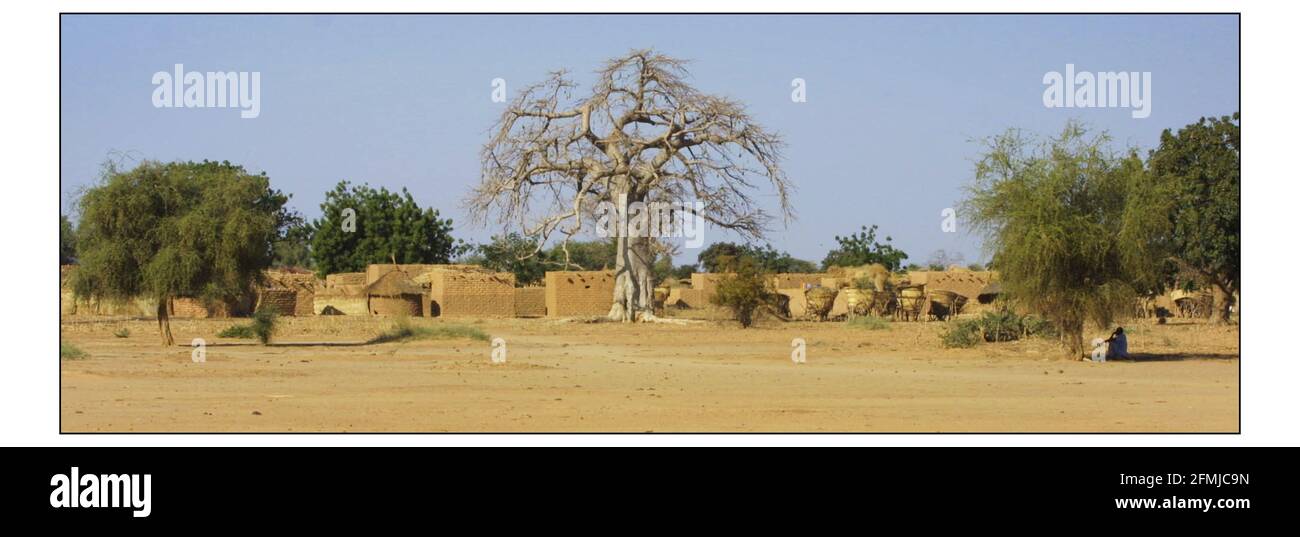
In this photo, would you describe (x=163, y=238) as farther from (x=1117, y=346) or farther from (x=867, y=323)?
(x=867, y=323)

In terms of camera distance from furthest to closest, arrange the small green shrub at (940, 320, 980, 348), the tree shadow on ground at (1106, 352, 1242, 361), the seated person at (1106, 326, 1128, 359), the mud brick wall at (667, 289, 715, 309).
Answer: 1. the mud brick wall at (667, 289, 715, 309)
2. the small green shrub at (940, 320, 980, 348)
3. the tree shadow on ground at (1106, 352, 1242, 361)
4. the seated person at (1106, 326, 1128, 359)

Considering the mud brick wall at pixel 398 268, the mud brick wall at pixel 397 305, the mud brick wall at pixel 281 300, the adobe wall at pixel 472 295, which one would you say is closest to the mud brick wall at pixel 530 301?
the adobe wall at pixel 472 295

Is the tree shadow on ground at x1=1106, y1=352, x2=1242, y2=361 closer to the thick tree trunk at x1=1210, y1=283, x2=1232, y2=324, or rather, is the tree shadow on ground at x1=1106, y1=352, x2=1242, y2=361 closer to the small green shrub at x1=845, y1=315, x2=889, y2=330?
the small green shrub at x1=845, y1=315, x2=889, y2=330

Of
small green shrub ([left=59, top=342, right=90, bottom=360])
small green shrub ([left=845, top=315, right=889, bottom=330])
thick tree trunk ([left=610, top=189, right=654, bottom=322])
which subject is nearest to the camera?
small green shrub ([left=59, top=342, right=90, bottom=360])

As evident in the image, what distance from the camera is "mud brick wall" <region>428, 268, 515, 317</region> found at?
41875 millimetres

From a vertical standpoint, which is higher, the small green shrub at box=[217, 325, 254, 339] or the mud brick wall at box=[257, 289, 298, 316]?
the mud brick wall at box=[257, 289, 298, 316]

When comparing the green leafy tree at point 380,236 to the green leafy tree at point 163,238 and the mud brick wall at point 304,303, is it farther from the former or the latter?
the green leafy tree at point 163,238

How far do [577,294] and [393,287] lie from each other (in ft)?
20.1

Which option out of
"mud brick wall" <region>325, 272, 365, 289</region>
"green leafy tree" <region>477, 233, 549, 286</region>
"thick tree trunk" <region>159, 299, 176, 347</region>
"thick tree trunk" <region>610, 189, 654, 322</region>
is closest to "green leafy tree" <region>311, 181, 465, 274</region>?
"green leafy tree" <region>477, 233, 549, 286</region>

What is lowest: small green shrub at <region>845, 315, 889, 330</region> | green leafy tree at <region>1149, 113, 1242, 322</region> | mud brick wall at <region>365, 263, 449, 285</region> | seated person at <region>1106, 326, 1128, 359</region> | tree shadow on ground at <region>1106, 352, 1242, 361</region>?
tree shadow on ground at <region>1106, 352, 1242, 361</region>

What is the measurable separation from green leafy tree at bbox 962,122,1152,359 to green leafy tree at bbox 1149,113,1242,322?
46.5ft

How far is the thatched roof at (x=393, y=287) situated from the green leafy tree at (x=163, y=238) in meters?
17.8

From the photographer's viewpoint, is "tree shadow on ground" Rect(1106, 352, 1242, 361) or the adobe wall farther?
the adobe wall

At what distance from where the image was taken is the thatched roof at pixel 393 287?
4300 centimetres
